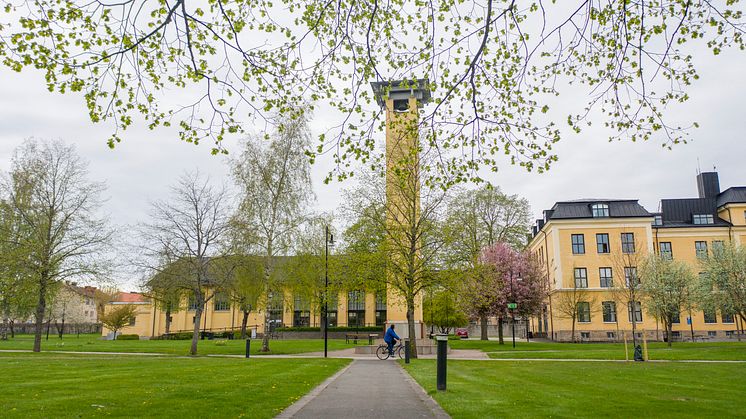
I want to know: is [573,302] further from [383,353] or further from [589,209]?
[383,353]

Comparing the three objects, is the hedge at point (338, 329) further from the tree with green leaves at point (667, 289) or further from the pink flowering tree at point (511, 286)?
the tree with green leaves at point (667, 289)

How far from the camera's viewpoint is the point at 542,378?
14188mm

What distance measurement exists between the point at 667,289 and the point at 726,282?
4.92 metres

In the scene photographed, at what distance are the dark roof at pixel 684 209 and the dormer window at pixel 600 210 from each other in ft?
23.9

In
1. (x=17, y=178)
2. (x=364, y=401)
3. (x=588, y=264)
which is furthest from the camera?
(x=588, y=264)

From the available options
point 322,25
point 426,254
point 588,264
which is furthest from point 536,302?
point 322,25

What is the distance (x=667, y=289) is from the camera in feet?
116

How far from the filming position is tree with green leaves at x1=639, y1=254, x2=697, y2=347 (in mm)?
35062

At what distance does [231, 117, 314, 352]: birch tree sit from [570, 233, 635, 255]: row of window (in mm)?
27938

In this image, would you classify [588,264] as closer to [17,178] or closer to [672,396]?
[672,396]

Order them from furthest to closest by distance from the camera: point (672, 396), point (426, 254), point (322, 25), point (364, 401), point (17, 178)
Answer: point (17, 178) < point (426, 254) < point (672, 396) < point (364, 401) < point (322, 25)

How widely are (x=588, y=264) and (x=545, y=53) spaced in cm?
4301

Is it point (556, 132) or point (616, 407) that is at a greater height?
point (556, 132)

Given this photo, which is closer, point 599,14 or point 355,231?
point 599,14
